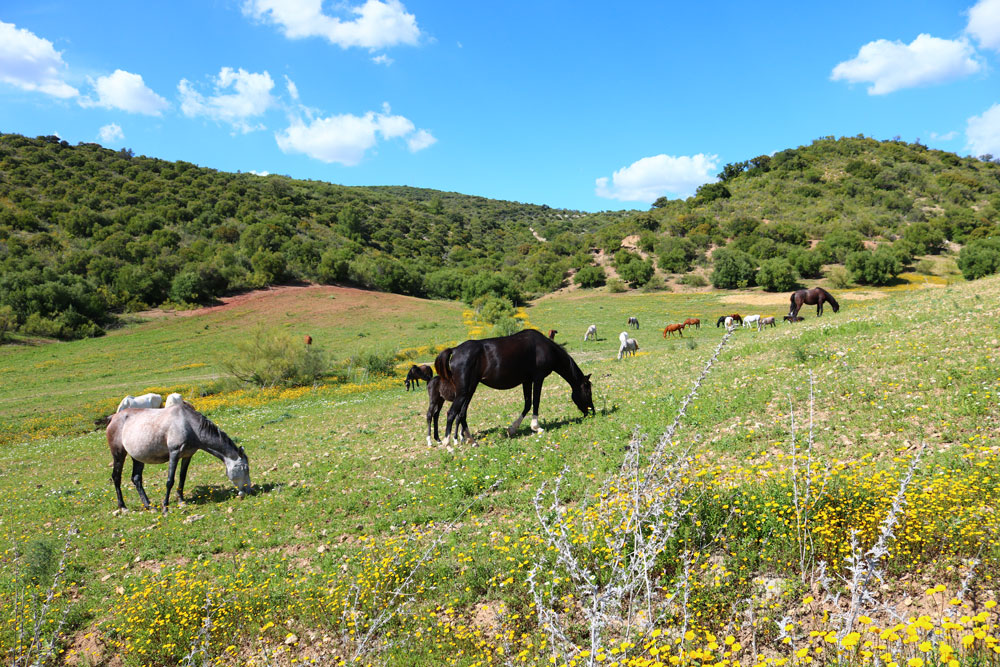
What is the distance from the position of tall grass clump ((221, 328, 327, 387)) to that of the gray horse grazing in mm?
21109

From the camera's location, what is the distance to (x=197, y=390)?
30641mm

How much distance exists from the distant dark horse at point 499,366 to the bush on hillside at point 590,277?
69304 mm

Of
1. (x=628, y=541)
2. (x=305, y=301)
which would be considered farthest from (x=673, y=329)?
(x=305, y=301)

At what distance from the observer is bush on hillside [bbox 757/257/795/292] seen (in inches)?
2516

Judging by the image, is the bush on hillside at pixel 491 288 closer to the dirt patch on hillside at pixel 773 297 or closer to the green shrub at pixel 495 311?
the green shrub at pixel 495 311

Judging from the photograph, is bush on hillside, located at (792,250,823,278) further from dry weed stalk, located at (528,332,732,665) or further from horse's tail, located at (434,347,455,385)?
dry weed stalk, located at (528,332,732,665)

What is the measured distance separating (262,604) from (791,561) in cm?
646

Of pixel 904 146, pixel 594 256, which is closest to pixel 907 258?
pixel 594 256

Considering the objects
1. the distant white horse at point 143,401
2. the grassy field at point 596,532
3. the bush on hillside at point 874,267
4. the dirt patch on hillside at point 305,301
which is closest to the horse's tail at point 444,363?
the grassy field at point 596,532

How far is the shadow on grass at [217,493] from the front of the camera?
35.2ft

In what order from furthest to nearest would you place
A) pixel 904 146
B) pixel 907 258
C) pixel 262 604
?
pixel 904 146, pixel 907 258, pixel 262 604

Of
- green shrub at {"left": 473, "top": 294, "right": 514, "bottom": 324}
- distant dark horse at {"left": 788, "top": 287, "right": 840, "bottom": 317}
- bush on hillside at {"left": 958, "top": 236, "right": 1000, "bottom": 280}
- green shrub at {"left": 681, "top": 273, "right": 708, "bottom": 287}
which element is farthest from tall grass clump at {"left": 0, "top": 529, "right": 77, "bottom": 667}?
green shrub at {"left": 681, "top": 273, "right": 708, "bottom": 287}

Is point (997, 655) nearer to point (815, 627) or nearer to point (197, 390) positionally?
point (815, 627)

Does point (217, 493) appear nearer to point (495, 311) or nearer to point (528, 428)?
point (528, 428)
